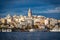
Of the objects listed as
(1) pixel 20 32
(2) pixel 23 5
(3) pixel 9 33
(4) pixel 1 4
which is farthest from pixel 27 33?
(4) pixel 1 4

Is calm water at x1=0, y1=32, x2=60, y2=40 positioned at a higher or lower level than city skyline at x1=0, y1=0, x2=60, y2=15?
lower

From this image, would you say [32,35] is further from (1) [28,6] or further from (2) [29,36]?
(1) [28,6]

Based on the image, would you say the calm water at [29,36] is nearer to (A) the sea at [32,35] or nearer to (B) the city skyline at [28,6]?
(A) the sea at [32,35]

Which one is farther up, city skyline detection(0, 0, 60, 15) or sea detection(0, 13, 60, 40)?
city skyline detection(0, 0, 60, 15)

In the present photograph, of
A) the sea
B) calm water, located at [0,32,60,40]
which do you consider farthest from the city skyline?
calm water, located at [0,32,60,40]

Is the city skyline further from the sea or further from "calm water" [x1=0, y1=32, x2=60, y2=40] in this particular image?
"calm water" [x1=0, y1=32, x2=60, y2=40]

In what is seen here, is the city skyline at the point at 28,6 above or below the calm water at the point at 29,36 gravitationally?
above

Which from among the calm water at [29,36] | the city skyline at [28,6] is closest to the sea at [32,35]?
the calm water at [29,36]

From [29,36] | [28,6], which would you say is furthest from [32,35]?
[28,6]

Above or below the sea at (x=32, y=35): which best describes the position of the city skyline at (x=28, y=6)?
above

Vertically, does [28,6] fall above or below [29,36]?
above

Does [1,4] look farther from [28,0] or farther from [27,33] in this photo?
[27,33]
